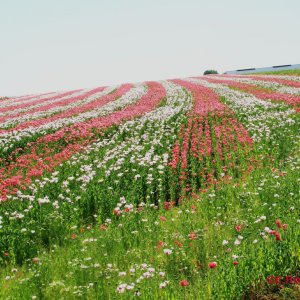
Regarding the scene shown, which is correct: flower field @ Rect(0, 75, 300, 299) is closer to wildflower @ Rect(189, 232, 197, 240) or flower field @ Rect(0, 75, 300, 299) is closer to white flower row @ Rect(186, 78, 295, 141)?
wildflower @ Rect(189, 232, 197, 240)

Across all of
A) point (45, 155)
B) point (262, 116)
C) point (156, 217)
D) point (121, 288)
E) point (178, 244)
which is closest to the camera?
point (121, 288)

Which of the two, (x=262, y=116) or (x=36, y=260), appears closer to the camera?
(x=36, y=260)

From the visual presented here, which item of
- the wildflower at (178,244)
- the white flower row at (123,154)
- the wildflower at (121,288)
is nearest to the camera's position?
Result: the wildflower at (121,288)

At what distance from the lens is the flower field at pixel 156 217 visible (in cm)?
547

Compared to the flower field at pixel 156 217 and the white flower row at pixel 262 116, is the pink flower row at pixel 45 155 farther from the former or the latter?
the white flower row at pixel 262 116

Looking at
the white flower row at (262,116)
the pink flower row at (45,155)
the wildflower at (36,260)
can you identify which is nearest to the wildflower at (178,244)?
the wildflower at (36,260)

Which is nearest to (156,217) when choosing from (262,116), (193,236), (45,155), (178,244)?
(193,236)

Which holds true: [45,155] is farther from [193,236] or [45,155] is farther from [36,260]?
[193,236]

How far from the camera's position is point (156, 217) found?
834 centimetres

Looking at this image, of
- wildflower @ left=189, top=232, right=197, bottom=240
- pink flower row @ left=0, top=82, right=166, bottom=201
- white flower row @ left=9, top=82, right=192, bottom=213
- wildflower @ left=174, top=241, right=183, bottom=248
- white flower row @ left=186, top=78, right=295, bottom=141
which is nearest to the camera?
wildflower @ left=174, top=241, right=183, bottom=248

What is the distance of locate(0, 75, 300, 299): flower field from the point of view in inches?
215

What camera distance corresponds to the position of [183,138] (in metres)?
15.7

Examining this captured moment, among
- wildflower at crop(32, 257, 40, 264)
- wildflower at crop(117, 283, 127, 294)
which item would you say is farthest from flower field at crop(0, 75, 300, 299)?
wildflower at crop(32, 257, 40, 264)

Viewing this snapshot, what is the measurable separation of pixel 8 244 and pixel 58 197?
2.48m
